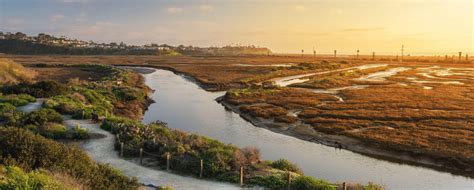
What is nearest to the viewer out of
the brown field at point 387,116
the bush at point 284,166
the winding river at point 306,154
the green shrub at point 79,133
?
the bush at point 284,166

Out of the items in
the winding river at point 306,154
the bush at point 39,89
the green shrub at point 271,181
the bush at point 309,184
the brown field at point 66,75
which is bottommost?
the winding river at point 306,154

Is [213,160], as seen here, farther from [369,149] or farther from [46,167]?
[369,149]

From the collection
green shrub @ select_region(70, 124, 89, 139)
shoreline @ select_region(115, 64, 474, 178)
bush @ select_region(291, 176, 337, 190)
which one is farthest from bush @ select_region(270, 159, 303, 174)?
green shrub @ select_region(70, 124, 89, 139)

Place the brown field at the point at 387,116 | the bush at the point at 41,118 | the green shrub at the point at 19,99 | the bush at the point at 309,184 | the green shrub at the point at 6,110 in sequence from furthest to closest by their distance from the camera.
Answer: the green shrub at the point at 19,99 < the brown field at the point at 387,116 < the green shrub at the point at 6,110 < the bush at the point at 41,118 < the bush at the point at 309,184

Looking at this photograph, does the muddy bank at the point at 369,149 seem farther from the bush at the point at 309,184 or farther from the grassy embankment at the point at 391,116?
the bush at the point at 309,184

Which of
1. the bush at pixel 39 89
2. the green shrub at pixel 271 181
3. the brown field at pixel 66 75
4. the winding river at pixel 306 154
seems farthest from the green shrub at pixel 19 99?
the brown field at pixel 66 75

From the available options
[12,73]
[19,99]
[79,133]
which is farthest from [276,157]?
[12,73]
